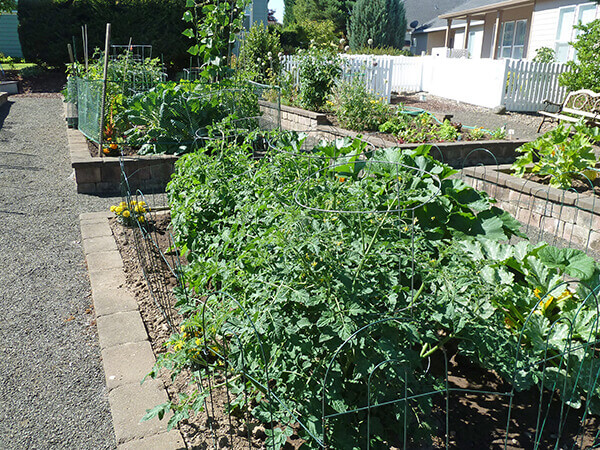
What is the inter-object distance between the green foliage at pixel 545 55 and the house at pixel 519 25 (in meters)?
0.46

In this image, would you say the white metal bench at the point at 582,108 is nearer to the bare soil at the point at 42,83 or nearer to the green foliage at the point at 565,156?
the green foliage at the point at 565,156

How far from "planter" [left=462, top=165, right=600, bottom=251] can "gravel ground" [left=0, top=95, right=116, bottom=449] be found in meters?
3.80

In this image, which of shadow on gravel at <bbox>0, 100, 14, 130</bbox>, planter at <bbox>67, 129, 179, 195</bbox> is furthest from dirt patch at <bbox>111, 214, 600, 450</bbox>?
shadow on gravel at <bbox>0, 100, 14, 130</bbox>

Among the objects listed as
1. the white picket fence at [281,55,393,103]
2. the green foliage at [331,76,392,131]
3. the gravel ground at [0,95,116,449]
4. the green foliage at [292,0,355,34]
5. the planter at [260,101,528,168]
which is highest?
the green foliage at [292,0,355,34]

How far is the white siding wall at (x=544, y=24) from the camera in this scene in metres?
15.8

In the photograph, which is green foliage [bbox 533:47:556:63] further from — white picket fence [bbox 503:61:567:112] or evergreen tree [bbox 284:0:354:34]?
evergreen tree [bbox 284:0:354:34]

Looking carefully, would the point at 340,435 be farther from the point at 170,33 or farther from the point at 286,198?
the point at 170,33

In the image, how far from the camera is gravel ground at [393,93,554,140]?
1049 cm

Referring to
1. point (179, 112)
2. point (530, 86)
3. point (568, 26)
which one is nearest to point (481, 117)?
point (530, 86)

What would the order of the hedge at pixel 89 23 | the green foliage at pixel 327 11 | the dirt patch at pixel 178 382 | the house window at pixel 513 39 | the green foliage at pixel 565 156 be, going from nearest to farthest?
the dirt patch at pixel 178 382
the green foliage at pixel 565 156
the hedge at pixel 89 23
the house window at pixel 513 39
the green foliage at pixel 327 11

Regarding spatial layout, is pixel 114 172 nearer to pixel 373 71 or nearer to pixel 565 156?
pixel 565 156

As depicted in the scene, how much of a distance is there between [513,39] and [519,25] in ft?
1.70

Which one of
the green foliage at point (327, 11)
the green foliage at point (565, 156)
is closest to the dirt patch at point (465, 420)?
the green foliage at point (565, 156)

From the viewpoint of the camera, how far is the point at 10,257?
4.31m
